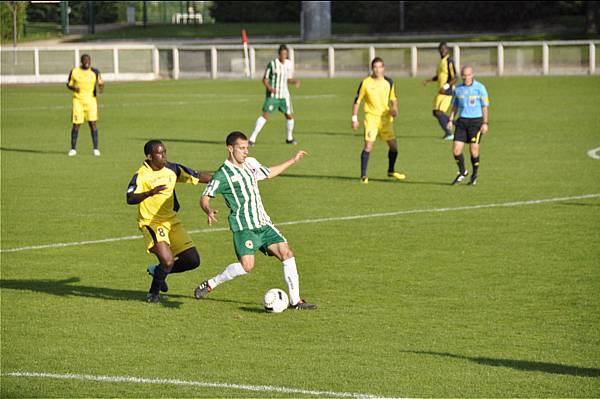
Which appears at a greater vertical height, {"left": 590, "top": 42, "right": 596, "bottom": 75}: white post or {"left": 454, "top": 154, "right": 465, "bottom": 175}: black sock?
{"left": 590, "top": 42, "right": 596, "bottom": 75}: white post

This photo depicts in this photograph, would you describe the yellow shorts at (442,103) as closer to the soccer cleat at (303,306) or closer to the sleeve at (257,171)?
the soccer cleat at (303,306)

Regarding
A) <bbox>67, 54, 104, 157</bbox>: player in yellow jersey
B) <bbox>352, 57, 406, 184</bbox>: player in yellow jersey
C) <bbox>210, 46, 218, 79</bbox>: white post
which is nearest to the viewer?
<bbox>352, 57, 406, 184</bbox>: player in yellow jersey

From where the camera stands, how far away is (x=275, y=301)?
41.3 ft

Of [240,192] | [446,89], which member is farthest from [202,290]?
[446,89]

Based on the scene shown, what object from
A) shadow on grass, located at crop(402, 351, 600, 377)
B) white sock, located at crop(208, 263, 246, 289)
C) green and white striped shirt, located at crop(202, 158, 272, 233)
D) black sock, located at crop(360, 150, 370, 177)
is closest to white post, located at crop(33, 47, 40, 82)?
black sock, located at crop(360, 150, 370, 177)

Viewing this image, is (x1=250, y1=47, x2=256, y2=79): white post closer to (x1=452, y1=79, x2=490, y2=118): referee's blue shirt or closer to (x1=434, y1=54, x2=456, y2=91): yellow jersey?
(x1=434, y1=54, x2=456, y2=91): yellow jersey

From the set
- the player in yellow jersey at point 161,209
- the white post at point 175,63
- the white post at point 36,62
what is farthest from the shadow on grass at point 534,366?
the white post at point 175,63

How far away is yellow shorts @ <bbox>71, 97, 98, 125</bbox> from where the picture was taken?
28188 millimetres

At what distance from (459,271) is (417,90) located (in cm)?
3472

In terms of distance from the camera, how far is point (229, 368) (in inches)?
415

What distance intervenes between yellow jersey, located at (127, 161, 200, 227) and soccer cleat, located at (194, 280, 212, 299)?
0.79m

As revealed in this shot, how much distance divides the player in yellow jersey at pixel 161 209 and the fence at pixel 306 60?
43878 millimetres

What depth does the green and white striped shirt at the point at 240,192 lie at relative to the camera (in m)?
12.4

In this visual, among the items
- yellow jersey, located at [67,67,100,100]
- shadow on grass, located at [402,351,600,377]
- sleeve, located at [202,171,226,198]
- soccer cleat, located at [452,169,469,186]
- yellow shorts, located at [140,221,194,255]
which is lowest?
shadow on grass, located at [402,351,600,377]
